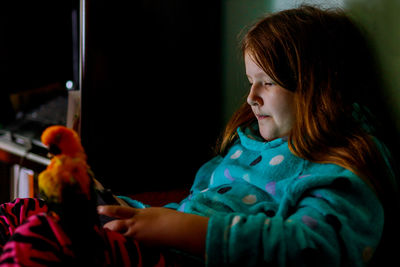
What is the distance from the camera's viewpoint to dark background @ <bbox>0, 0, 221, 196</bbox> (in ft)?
3.22

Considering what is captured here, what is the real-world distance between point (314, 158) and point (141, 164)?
589 mm

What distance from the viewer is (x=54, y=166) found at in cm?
42

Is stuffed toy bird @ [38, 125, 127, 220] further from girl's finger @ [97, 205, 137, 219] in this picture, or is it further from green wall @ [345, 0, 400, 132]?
green wall @ [345, 0, 400, 132]

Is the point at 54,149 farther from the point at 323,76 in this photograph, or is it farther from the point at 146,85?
the point at 146,85

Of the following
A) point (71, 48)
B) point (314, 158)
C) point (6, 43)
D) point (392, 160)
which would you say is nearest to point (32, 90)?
point (6, 43)

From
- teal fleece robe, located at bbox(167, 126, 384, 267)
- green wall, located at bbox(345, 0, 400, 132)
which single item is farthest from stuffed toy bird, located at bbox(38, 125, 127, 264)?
green wall, located at bbox(345, 0, 400, 132)

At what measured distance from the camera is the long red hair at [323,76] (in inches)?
24.4

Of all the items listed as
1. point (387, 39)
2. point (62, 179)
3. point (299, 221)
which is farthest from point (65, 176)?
point (387, 39)

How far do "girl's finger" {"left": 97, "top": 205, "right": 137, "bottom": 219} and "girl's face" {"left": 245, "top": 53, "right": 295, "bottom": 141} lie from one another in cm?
32

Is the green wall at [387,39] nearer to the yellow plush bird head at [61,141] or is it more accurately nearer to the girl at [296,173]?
the girl at [296,173]

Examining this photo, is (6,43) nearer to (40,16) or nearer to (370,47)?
(40,16)

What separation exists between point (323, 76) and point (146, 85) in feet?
1.77

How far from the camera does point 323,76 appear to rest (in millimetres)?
674

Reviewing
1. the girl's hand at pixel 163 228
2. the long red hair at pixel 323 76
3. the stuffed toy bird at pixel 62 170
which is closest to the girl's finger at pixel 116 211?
the girl's hand at pixel 163 228
